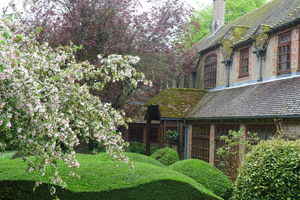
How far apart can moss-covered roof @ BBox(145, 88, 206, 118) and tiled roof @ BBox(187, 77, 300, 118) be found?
0.74m

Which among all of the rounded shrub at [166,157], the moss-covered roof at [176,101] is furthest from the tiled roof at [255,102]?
the rounded shrub at [166,157]

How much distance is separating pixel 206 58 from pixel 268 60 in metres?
6.37

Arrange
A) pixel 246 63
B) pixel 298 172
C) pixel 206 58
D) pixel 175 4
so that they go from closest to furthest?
pixel 298 172 → pixel 246 63 → pixel 175 4 → pixel 206 58

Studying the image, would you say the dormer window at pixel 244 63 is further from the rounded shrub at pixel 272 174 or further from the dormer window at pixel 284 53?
the rounded shrub at pixel 272 174

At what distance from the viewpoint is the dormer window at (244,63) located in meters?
16.2

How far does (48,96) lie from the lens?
456cm

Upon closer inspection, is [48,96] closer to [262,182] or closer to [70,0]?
[262,182]

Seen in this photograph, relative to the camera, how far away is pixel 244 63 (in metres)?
16.5

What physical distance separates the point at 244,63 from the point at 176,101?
167 inches

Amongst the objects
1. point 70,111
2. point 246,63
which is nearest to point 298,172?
point 70,111

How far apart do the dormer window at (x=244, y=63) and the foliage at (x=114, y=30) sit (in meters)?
4.02

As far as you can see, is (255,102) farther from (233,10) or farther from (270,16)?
(233,10)

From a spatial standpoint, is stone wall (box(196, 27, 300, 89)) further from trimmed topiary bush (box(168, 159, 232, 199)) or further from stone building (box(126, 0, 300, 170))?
trimmed topiary bush (box(168, 159, 232, 199))

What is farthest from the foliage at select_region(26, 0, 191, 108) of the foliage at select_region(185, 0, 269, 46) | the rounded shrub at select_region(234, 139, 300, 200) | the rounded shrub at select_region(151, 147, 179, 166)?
the foliage at select_region(185, 0, 269, 46)
